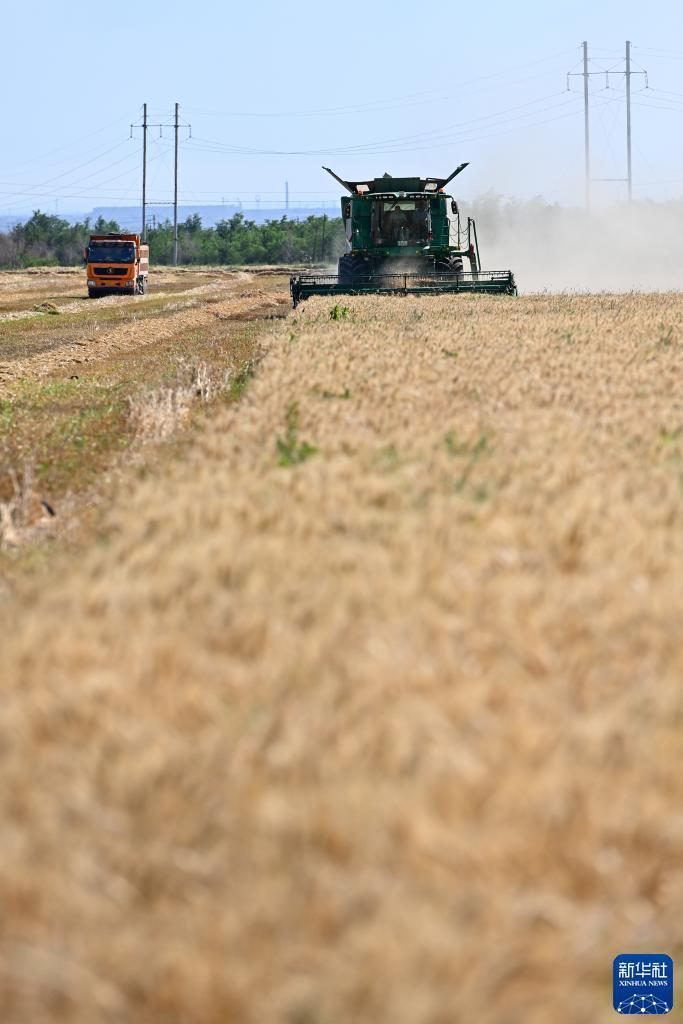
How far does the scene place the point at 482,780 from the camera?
2.87 m

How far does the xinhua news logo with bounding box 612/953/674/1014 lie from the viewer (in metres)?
3.09

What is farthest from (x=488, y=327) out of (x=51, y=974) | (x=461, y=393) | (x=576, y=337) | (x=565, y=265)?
(x=565, y=265)

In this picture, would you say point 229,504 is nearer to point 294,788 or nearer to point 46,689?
point 46,689

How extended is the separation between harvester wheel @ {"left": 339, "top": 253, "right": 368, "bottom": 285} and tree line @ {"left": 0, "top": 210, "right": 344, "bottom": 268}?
8578cm

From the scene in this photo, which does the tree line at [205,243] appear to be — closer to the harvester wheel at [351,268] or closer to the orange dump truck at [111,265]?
the orange dump truck at [111,265]

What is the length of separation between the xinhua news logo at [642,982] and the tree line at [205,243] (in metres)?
120

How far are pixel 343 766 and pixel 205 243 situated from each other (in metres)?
131

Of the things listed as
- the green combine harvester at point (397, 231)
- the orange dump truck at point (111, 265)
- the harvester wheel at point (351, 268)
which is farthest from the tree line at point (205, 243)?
the harvester wheel at point (351, 268)

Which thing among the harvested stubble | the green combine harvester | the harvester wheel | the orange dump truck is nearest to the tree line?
the orange dump truck

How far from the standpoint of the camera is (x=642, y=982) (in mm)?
3207

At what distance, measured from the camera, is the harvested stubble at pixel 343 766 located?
2518mm

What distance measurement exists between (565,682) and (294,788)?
0.99m

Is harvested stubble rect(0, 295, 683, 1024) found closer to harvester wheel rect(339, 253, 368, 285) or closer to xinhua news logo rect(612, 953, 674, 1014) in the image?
xinhua news logo rect(612, 953, 674, 1014)

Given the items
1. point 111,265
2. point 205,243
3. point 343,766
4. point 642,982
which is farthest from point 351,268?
point 205,243
